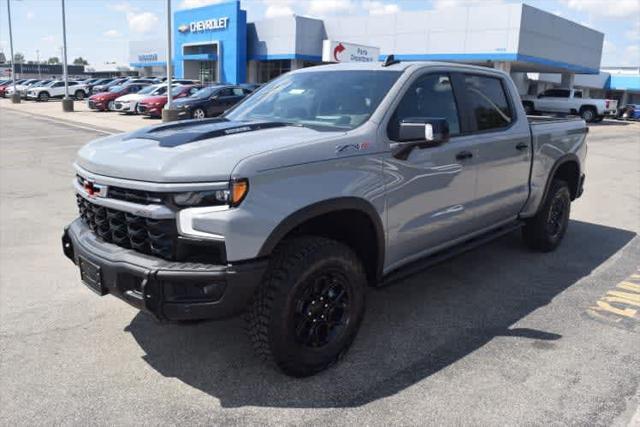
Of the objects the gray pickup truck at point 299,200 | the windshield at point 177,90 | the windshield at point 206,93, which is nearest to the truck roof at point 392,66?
the gray pickup truck at point 299,200

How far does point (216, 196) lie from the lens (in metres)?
2.88

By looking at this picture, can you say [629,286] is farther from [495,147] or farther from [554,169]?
[495,147]

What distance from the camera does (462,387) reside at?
333 cm

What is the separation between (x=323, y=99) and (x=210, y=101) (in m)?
18.4

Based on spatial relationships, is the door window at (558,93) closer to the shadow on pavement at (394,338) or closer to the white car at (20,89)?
the shadow on pavement at (394,338)

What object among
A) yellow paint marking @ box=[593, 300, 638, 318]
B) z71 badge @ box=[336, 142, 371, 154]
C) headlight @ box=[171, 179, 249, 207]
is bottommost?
yellow paint marking @ box=[593, 300, 638, 318]

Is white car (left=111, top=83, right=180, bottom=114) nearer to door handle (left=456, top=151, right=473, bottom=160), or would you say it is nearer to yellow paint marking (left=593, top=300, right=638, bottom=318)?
door handle (left=456, top=151, right=473, bottom=160)

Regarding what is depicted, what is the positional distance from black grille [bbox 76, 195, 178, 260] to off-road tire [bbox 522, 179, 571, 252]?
4.13 meters

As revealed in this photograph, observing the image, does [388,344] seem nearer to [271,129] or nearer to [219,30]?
[271,129]

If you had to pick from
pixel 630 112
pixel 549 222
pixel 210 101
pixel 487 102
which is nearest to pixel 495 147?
pixel 487 102

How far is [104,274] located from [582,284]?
13.6 ft

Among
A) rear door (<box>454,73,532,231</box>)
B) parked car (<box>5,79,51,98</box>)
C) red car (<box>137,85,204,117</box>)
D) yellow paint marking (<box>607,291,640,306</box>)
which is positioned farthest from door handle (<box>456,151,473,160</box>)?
parked car (<box>5,79,51,98</box>)

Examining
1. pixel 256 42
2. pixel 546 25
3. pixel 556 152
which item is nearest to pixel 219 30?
pixel 256 42

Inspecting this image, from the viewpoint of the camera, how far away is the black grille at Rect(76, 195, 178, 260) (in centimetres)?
294
